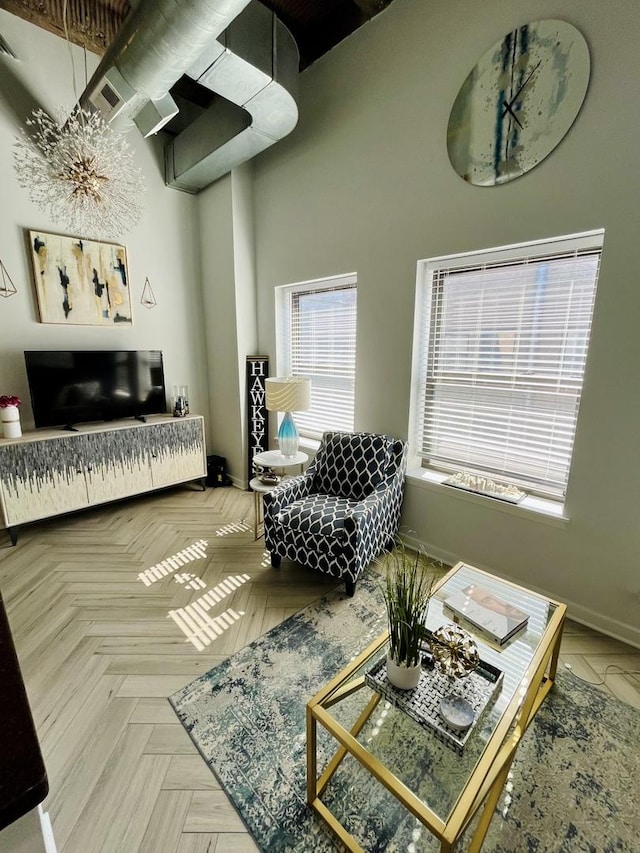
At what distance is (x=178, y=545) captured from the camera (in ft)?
9.45

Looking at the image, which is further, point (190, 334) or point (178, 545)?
point (190, 334)

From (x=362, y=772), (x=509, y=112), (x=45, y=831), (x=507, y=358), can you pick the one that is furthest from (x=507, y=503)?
(x=45, y=831)

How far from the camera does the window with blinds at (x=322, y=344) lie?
326 cm

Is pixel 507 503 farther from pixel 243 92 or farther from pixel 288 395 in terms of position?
pixel 243 92

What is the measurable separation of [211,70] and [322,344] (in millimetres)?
2009

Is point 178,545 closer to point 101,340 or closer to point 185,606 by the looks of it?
point 185,606

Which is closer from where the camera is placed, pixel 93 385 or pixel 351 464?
pixel 351 464

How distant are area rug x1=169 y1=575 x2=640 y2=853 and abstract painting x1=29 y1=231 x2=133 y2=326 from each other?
312cm

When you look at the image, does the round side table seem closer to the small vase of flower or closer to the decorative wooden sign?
the decorative wooden sign

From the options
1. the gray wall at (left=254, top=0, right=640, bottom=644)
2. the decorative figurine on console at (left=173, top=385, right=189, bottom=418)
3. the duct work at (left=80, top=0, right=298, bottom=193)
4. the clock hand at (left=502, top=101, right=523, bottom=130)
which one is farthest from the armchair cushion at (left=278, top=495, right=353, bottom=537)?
the duct work at (left=80, top=0, right=298, bottom=193)

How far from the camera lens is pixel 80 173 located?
2357 mm

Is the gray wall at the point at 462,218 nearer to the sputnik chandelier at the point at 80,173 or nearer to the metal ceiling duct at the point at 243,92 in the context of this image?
the metal ceiling duct at the point at 243,92

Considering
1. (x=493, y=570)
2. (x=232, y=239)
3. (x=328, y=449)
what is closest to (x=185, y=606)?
(x=328, y=449)

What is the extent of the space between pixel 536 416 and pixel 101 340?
12.1 ft
